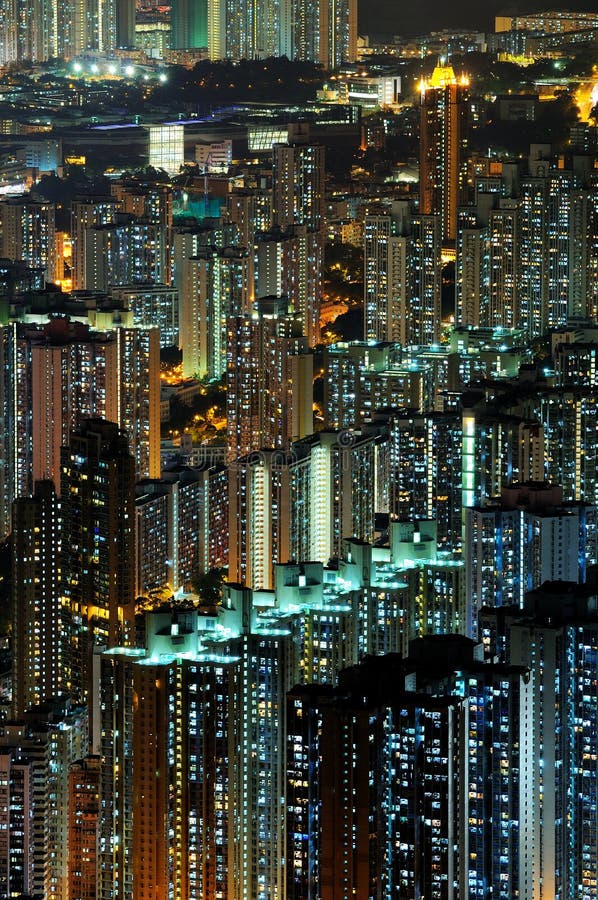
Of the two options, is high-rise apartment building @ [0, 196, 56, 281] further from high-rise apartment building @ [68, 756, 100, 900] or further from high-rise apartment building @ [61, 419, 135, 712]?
high-rise apartment building @ [68, 756, 100, 900]

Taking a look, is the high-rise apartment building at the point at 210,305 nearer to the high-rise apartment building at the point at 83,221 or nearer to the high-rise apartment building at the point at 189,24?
the high-rise apartment building at the point at 83,221

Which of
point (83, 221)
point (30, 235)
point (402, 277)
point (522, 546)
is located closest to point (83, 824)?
point (522, 546)

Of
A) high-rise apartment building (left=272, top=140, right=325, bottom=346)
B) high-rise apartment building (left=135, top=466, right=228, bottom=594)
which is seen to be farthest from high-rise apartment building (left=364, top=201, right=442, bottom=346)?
high-rise apartment building (left=135, top=466, right=228, bottom=594)

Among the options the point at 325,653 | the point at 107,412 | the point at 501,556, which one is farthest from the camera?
the point at 107,412

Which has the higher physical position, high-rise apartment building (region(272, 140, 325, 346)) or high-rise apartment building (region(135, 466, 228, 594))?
high-rise apartment building (region(272, 140, 325, 346))

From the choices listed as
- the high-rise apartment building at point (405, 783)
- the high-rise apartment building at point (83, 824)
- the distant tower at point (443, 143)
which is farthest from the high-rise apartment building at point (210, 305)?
the high-rise apartment building at point (405, 783)

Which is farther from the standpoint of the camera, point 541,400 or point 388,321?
point 388,321

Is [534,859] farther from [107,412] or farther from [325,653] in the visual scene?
[107,412]

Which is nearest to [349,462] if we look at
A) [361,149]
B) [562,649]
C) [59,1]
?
[562,649]
